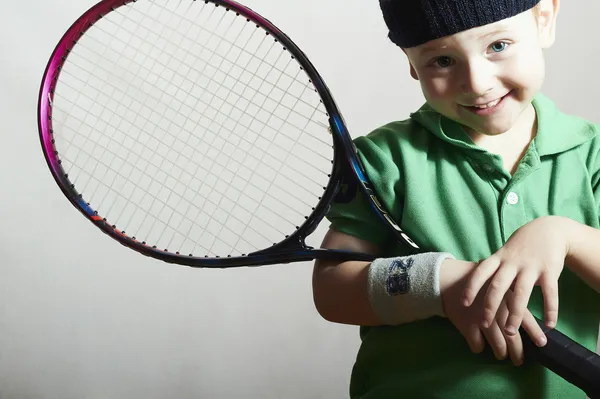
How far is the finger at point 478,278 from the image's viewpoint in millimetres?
742

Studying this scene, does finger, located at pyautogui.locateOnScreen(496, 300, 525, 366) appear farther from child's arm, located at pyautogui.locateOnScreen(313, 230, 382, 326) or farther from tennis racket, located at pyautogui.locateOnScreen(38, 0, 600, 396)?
tennis racket, located at pyautogui.locateOnScreen(38, 0, 600, 396)

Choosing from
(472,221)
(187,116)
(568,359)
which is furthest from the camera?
(187,116)

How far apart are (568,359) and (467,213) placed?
0.17 metres

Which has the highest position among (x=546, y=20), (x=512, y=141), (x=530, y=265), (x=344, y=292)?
(x=546, y=20)

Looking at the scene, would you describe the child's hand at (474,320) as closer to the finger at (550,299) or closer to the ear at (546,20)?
the finger at (550,299)

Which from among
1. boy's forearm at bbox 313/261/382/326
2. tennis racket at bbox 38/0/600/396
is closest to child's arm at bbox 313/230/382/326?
boy's forearm at bbox 313/261/382/326

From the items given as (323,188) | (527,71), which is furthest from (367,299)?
(527,71)

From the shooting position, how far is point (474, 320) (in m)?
0.75

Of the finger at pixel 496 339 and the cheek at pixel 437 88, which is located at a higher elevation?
the cheek at pixel 437 88

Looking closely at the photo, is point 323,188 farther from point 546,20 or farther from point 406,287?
point 546,20

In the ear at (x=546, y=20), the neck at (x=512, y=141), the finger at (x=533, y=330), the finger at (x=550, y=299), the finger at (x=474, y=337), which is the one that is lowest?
the finger at (x=474, y=337)

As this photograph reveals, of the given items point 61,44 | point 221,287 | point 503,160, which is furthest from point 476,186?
point 221,287

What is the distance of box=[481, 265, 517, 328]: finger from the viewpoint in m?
0.73

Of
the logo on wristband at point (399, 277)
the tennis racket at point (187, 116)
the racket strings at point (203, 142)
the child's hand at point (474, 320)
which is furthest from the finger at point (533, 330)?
the racket strings at point (203, 142)
